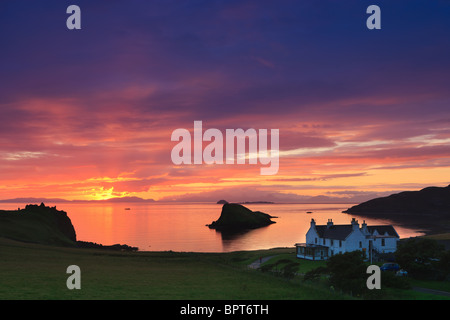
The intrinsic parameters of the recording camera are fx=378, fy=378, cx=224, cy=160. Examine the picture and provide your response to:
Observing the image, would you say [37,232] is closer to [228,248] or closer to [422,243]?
[228,248]

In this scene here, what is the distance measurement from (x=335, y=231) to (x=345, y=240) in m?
4.77

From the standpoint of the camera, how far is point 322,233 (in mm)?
84125

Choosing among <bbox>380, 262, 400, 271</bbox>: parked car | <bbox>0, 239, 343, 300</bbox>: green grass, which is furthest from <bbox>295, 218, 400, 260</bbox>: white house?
<bbox>0, 239, 343, 300</bbox>: green grass

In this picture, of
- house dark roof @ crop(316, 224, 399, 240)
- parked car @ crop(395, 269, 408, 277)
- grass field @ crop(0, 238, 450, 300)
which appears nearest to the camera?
grass field @ crop(0, 238, 450, 300)

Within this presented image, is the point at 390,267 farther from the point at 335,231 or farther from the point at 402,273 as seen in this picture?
the point at 335,231

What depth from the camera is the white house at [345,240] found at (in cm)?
7731

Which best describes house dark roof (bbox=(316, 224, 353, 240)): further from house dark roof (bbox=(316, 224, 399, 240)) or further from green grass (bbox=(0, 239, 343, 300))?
green grass (bbox=(0, 239, 343, 300))

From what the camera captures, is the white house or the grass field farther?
the white house

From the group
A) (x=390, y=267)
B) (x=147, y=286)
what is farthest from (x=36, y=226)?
(x=390, y=267)

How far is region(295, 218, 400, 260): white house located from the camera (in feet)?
254

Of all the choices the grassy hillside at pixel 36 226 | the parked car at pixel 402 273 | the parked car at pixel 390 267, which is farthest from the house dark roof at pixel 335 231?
the grassy hillside at pixel 36 226

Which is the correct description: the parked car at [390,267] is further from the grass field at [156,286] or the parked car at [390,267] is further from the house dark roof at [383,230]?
the house dark roof at [383,230]
